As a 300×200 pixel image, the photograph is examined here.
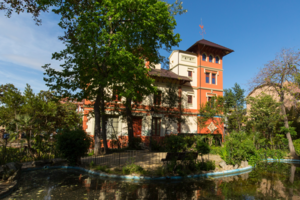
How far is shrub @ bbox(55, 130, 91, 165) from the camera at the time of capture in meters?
9.43

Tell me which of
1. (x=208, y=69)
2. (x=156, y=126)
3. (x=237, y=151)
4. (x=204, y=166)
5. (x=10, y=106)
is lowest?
(x=204, y=166)

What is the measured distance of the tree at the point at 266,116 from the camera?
1627cm

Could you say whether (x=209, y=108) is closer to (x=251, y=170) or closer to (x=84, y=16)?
(x=251, y=170)

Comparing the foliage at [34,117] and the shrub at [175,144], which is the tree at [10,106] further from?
the shrub at [175,144]

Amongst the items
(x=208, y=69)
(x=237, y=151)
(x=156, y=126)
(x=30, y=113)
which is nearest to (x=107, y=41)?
(x=30, y=113)

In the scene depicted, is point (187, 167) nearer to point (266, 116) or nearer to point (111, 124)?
point (266, 116)

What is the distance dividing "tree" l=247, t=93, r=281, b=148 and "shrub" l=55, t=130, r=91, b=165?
1524 centimetres

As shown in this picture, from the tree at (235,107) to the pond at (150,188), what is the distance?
1232 centimetres

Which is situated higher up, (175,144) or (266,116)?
(266,116)

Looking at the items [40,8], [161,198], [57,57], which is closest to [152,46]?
[57,57]

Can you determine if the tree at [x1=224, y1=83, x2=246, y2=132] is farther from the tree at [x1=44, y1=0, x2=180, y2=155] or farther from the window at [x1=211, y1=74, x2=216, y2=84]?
the tree at [x1=44, y1=0, x2=180, y2=155]

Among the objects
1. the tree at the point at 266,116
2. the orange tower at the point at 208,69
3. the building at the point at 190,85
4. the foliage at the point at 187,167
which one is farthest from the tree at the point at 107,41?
the orange tower at the point at 208,69

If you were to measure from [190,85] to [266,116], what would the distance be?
10.4 metres

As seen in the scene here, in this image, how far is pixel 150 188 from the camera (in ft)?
21.9
